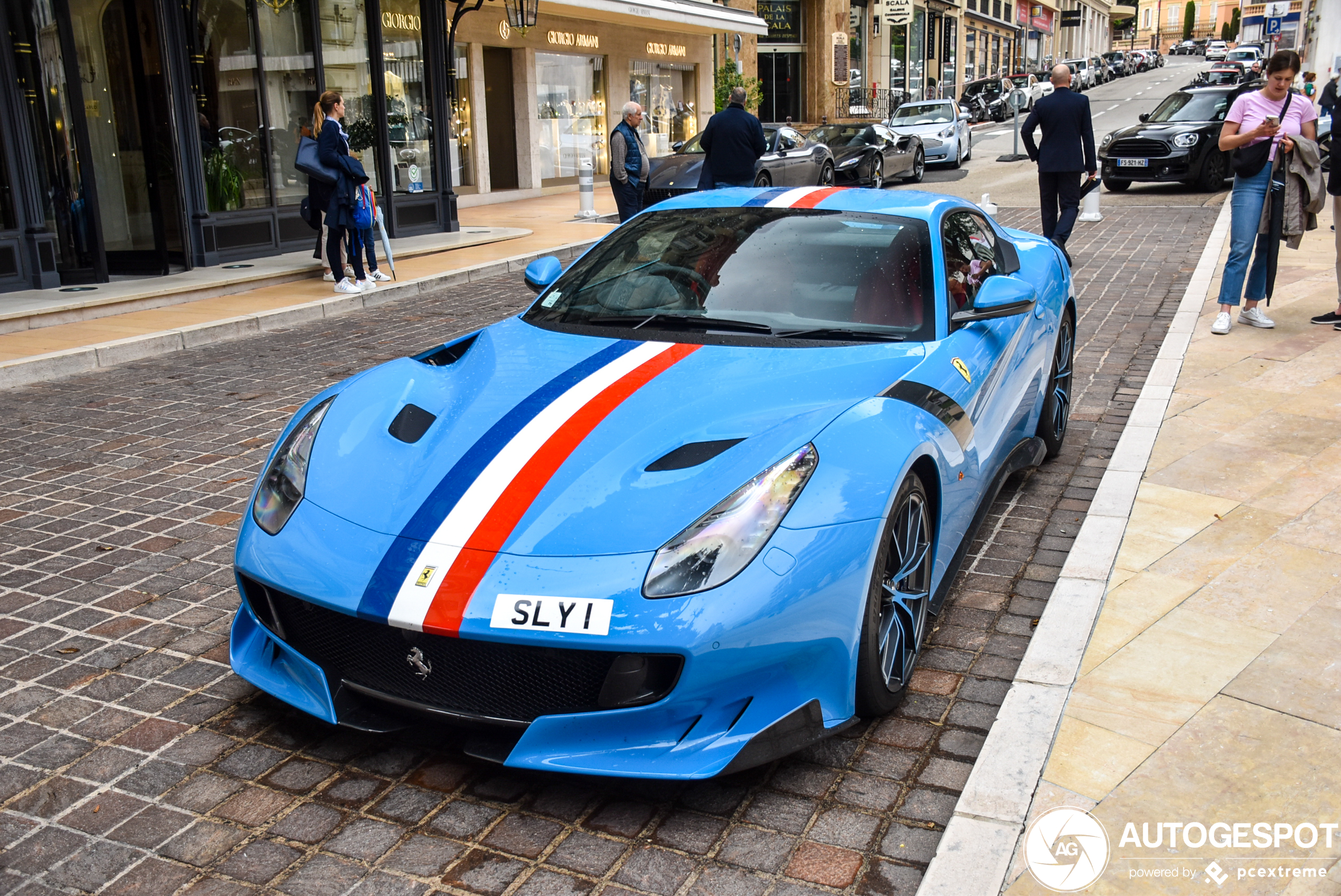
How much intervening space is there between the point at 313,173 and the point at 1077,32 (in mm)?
110055

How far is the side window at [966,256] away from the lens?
4.25 metres

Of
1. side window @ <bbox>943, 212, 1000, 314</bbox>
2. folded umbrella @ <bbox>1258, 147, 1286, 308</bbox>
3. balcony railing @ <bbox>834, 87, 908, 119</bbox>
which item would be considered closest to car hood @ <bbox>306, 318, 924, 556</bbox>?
side window @ <bbox>943, 212, 1000, 314</bbox>

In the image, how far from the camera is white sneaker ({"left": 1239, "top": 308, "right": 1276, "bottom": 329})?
27.1 feet

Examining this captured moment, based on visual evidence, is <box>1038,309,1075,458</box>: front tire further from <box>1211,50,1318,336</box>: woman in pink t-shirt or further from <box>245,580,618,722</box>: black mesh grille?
<box>245,580,618,722</box>: black mesh grille

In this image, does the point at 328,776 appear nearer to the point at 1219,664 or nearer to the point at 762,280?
the point at 762,280

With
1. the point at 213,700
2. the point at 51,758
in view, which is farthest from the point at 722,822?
the point at 51,758

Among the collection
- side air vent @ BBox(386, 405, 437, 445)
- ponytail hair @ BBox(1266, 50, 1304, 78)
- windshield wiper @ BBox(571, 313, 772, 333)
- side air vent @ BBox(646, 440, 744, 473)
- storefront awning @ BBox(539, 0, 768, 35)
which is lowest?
side air vent @ BBox(646, 440, 744, 473)

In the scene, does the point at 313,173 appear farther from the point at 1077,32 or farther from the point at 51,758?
the point at 1077,32

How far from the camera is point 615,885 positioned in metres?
2.61

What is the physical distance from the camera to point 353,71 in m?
15.5

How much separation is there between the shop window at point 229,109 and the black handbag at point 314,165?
2619mm

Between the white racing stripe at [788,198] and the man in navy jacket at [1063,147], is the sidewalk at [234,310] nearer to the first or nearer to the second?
the man in navy jacket at [1063,147]

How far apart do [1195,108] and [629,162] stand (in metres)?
10.6

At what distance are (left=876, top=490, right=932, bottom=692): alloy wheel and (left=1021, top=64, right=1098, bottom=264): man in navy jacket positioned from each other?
759 cm
